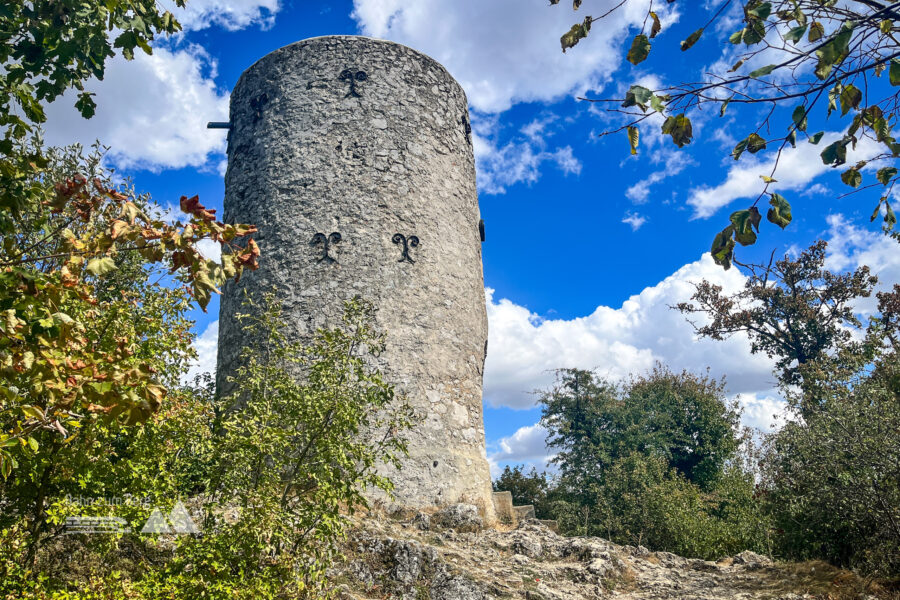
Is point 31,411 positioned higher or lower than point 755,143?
lower

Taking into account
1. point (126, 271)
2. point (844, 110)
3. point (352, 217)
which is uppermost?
point (352, 217)

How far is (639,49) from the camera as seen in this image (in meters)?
3.16

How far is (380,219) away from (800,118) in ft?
23.4

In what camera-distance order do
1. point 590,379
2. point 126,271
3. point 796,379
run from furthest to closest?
point 590,379, point 796,379, point 126,271

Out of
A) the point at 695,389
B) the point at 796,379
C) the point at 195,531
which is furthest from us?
the point at 695,389

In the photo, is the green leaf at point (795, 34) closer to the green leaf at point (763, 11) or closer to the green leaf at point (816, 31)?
the green leaf at point (763, 11)

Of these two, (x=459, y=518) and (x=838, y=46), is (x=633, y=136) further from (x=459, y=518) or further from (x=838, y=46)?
(x=459, y=518)

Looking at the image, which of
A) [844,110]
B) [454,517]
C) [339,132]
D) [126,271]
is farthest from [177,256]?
[339,132]

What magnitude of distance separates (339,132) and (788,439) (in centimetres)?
850

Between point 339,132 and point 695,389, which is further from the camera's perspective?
point 695,389

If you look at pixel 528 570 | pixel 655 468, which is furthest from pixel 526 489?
pixel 528 570

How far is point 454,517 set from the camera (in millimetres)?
8586

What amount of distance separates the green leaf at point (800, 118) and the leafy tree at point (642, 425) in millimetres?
17601

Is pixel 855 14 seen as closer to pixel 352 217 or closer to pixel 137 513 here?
pixel 137 513
